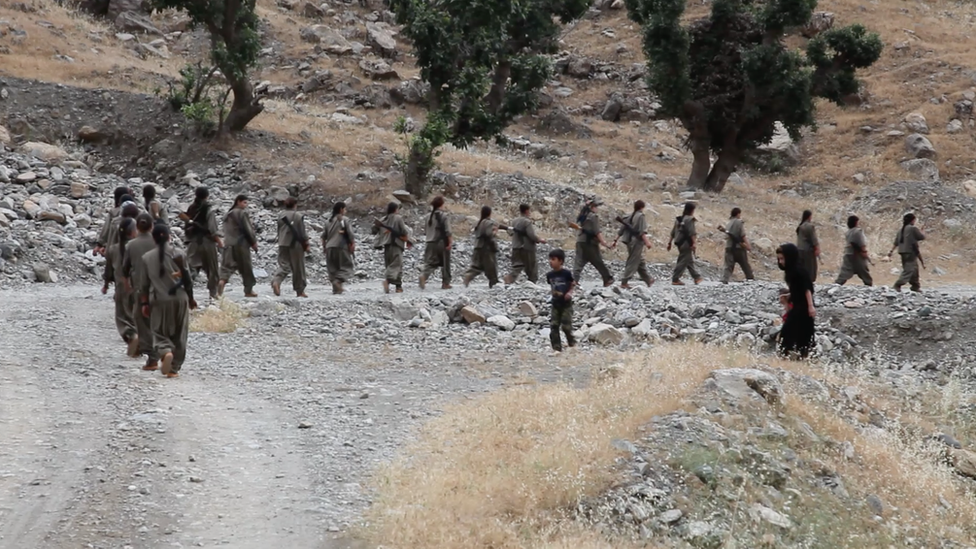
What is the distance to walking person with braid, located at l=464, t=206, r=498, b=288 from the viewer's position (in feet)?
63.3

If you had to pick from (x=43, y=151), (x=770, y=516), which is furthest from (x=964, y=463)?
(x=43, y=151)

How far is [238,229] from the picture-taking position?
56.4 feet

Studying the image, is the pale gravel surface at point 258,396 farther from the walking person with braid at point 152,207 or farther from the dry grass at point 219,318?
the walking person with braid at point 152,207

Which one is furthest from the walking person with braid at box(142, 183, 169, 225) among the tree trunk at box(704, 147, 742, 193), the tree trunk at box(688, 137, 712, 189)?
the tree trunk at box(704, 147, 742, 193)

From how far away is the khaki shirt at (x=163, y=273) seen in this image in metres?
11.2

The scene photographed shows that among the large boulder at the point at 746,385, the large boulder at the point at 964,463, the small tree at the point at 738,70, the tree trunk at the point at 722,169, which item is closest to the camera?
the large boulder at the point at 746,385

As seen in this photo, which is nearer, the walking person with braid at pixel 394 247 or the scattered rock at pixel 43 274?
the walking person with braid at pixel 394 247

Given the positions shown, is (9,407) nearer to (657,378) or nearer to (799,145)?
(657,378)

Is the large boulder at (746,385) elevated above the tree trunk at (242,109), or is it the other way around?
the tree trunk at (242,109)

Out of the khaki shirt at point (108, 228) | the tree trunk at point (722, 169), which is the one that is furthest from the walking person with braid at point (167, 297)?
the tree trunk at point (722, 169)

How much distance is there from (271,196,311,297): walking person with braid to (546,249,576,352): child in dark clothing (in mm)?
5545

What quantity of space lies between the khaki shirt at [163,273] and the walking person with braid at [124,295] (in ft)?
2.65

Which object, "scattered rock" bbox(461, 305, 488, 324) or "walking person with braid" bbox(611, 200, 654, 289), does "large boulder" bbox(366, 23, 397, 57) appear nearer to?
"walking person with braid" bbox(611, 200, 654, 289)

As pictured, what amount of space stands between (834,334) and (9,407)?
12.0m
